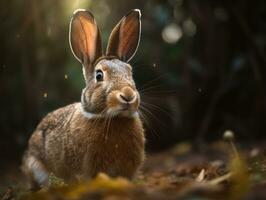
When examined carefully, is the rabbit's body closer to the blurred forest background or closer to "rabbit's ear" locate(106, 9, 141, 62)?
"rabbit's ear" locate(106, 9, 141, 62)

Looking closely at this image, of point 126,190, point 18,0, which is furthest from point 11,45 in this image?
point 126,190

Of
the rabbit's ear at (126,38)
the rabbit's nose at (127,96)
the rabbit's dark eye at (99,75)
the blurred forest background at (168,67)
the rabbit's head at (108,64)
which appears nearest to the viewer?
the rabbit's nose at (127,96)

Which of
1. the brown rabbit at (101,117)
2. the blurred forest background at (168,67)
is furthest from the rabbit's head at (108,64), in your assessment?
the blurred forest background at (168,67)

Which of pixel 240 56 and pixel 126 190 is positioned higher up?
pixel 240 56

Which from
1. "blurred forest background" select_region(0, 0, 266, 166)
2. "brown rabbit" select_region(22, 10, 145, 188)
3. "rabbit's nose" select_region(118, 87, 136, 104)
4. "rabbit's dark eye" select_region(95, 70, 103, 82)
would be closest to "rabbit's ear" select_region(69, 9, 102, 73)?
"brown rabbit" select_region(22, 10, 145, 188)

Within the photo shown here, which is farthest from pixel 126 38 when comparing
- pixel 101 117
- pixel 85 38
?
pixel 101 117

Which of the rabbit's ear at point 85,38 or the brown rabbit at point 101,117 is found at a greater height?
the rabbit's ear at point 85,38

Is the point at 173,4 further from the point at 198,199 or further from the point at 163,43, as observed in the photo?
the point at 198,199

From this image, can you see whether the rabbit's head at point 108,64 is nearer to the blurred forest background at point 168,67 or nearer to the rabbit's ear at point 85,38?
the rabbit's ear at point 85,38

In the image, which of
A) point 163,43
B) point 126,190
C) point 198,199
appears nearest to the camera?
point 198,199
